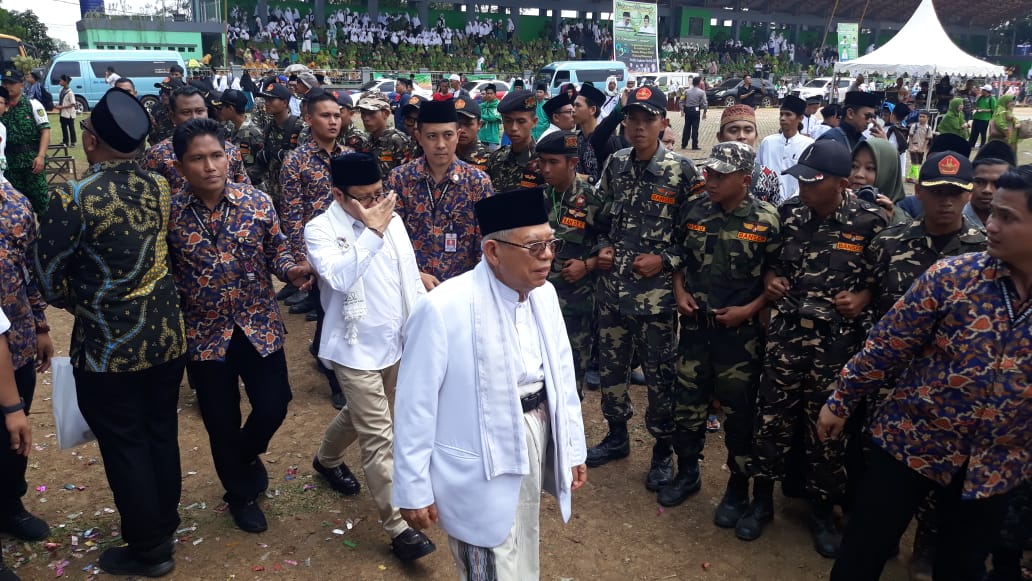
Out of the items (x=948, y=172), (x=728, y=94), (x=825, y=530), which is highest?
(x=728, y=94)

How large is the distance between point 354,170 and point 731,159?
6.55 ft

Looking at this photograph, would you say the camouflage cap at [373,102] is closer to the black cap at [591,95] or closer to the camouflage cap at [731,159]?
the black cap at [591,95]

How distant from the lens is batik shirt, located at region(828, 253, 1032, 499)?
2.50 meters

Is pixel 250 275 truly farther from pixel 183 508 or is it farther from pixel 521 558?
pixel 521 558

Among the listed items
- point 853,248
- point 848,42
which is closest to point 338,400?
point 853,248

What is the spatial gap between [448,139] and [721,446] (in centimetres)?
290

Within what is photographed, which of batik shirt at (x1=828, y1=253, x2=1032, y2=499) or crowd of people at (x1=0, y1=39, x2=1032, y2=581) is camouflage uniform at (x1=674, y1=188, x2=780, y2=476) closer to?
crowd of people at (x1=0, y1=39, x2=1032, y2=581)

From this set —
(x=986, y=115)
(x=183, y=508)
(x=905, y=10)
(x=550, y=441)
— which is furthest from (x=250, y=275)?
(x=905, y=10)

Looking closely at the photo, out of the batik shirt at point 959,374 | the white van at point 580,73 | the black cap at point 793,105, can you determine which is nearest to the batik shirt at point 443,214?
the batik shirt at point 959,374

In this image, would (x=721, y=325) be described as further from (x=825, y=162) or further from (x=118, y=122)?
(x=118, y=122)

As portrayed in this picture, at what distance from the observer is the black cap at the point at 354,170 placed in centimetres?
371

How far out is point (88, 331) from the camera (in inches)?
127

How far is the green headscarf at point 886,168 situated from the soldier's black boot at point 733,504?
7.64ft

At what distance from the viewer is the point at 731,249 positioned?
3.93 metres
